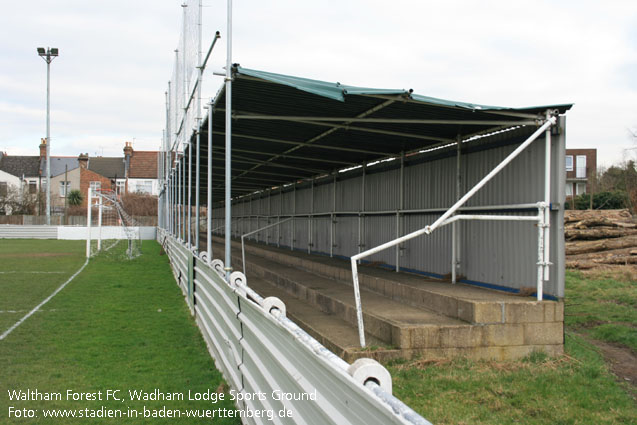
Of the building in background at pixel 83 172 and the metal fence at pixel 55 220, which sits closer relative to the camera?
the metal fence at pixel 55 220

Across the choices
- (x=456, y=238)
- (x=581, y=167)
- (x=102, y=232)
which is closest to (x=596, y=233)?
(x=456, y=238)

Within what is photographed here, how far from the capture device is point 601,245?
1723 centimetres

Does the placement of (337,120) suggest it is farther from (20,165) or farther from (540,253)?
(20,165)

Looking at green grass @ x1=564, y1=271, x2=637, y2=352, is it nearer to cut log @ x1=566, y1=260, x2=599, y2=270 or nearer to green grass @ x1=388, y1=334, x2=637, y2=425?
cut log @ x1=566, y1=260, x2=599, y2=270

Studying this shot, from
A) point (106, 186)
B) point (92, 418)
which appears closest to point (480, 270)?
point (92, 418)

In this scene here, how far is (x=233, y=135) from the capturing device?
437 inches

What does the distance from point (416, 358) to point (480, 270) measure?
2.97 m

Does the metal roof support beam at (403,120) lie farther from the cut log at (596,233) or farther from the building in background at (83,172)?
the building in background at (83,172)

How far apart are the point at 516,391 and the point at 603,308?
630 cm

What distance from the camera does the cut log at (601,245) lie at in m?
17.0

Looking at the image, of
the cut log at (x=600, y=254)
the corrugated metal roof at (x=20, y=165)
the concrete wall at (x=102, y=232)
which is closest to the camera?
the cut log at (x=600, y=254)

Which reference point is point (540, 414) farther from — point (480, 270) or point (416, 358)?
point (480, 270)

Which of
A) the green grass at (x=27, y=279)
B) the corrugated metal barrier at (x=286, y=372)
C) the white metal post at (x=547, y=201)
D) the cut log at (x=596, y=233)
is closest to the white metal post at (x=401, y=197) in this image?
the white metal post at (x=547, y=201)

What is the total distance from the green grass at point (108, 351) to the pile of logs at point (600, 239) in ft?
38.9
